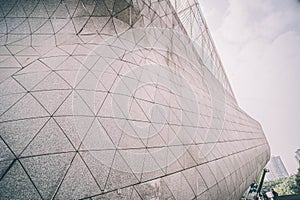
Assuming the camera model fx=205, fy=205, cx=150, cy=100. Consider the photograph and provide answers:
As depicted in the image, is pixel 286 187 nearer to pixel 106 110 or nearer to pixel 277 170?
pixel 106 110

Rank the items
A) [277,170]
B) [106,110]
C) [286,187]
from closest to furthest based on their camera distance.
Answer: [106,110]
[286,187]
[277,170]

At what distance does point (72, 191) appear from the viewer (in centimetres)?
468

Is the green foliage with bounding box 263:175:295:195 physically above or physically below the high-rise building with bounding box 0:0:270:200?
below

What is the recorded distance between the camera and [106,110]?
6.89 metres

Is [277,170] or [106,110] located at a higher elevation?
[106,110]

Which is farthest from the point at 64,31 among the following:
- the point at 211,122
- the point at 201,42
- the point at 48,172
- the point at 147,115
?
the point at 201,42

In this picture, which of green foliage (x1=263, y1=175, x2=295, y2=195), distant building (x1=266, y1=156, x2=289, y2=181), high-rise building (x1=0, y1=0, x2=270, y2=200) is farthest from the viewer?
distant building (x1=266, y1=156, x2=289, y2=181)

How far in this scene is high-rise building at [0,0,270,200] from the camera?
16.7ft

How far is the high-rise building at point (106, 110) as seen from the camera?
5082 mm

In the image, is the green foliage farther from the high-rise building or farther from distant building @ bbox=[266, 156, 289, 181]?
distant building @ bbox=[266, 156, 289, 181]

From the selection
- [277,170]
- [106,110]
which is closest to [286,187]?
[106,110]

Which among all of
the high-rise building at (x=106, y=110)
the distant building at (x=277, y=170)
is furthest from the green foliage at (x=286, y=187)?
the distant building at (x=277, y=170)

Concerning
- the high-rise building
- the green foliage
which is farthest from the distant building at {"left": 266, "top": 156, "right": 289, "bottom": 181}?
the high-rise building

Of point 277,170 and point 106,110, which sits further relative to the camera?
point 277,170
